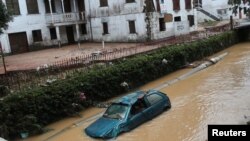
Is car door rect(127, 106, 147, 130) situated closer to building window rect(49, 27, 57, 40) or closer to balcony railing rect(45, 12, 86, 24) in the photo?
balcony railing rect(45, 12, 86, 24)

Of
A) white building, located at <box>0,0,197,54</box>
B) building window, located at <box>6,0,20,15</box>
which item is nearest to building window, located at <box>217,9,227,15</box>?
white building, located at <box>0,0,197,54</box>

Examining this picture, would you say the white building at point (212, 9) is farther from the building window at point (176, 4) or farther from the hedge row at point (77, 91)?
the hedge row at point (77, 91)

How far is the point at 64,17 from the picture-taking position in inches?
1625

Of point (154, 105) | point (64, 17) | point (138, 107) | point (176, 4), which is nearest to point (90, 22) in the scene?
point (64, 17)

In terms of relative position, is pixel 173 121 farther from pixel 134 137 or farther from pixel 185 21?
pixel 185 21

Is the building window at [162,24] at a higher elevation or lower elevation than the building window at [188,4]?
lower

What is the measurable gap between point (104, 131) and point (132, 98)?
83.6 inches

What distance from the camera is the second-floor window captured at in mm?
39406

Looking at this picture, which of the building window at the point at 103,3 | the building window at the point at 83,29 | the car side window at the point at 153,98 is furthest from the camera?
the building window at the point at 83,29

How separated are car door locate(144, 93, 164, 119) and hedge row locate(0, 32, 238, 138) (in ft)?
13.4

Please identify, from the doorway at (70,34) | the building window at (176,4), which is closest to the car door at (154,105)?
the building window at (176,4)

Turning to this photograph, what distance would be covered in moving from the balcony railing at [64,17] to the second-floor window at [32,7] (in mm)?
1402

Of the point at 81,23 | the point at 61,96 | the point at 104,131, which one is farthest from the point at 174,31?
the point at 104,131

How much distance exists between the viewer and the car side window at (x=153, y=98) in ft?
55.3
